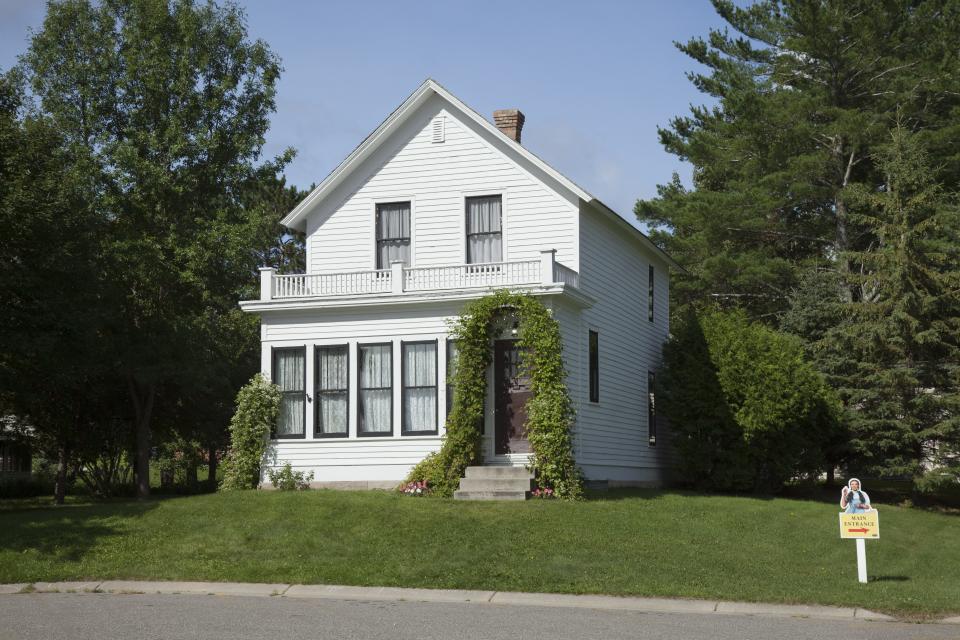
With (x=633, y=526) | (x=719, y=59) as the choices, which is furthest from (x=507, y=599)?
(x=719, y=59)

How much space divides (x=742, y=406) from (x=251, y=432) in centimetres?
1250

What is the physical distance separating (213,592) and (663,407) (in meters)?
17.2

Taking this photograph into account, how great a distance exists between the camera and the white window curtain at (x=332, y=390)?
84.2 feet

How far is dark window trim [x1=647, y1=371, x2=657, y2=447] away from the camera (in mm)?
31141

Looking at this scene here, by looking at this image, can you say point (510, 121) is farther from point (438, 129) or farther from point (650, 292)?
point (650, 292)

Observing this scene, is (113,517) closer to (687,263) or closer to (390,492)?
(390,492)

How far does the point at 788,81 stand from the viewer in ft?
135

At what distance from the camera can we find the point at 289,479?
25.3 m

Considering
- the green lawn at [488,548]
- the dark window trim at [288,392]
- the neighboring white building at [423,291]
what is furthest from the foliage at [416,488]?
the dark window trim at [288,392]

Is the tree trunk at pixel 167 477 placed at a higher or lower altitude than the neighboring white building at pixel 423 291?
lower

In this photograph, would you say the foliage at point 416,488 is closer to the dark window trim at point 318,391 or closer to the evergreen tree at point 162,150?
the dark window trim at point 318,391

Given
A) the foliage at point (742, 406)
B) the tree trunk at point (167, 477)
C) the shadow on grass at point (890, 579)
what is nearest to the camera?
the shadow on grass at point (890, 579)

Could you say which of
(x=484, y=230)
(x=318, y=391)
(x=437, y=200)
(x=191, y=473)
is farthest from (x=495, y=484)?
(x=191, y=473)

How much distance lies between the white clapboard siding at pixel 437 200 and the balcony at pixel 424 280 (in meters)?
1.13
